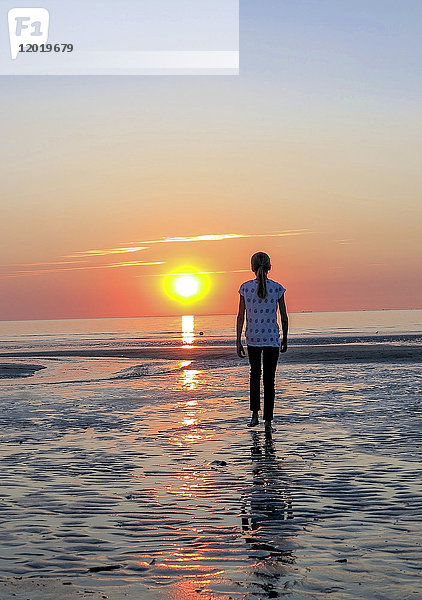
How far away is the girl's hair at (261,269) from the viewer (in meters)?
11.9

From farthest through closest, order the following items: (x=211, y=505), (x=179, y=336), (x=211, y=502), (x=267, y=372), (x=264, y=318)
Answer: (x=179, y=336), (x=267, y=372), (x=264, y=318), (x=211, y=502), (x=211, y=505)

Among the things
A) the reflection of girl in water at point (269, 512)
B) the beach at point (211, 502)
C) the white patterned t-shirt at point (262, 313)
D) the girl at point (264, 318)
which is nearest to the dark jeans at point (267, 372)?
the girl at point (264, 318)

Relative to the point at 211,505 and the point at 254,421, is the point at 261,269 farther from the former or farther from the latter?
the point at 211,505

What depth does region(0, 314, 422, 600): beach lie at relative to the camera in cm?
473

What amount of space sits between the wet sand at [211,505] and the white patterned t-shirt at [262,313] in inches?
53.0

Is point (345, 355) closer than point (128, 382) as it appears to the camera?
No

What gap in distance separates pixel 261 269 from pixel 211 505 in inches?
222

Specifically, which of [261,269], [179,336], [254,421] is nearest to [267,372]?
[254,421]

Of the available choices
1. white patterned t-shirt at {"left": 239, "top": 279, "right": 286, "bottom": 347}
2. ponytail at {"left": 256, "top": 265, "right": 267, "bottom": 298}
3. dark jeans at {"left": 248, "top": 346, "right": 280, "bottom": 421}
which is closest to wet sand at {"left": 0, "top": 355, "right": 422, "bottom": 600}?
dark jeans at {"left": 248, "top": 346, "right": 280, "bottom": 421}

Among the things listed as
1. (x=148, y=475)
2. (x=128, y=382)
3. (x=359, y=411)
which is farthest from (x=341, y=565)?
(x=128, y=382)

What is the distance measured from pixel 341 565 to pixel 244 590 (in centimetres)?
78

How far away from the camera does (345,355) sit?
117ft

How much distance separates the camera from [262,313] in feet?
39.3

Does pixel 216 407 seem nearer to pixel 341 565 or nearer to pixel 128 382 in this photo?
pixel 128 382
